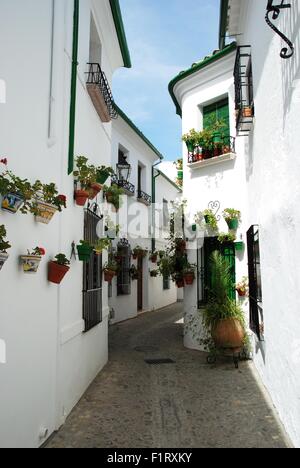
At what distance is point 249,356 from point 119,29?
6849mm

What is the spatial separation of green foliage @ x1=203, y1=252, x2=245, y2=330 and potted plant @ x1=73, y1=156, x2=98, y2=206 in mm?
3183

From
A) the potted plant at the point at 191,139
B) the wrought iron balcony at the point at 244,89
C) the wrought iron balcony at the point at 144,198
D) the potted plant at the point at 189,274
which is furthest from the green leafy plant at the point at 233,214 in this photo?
the wrought iron balcony at the point at 144,198

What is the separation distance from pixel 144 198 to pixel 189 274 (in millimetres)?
6500

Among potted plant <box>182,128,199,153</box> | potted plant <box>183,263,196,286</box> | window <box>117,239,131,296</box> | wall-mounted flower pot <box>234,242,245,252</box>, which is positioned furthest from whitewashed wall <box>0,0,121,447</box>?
window <box>117,239,131,296</box>

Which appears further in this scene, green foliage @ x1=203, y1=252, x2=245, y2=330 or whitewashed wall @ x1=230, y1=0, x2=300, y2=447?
green foliage @ x1=203, y1=252, x2=245, y2=330

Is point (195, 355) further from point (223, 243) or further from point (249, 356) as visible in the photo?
point (223, 243)

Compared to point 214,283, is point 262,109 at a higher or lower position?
higher

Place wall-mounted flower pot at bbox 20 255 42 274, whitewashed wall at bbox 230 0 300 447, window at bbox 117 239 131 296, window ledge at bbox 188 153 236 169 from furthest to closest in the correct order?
window at bbox 117 239 131 296
window ledge at bbox 188 153 236 169
whitewashed wall at bbox 230 0 300 447
wall-mounted flower pot at bbox 20 255 42 274

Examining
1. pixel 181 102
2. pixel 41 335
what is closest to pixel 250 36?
pixel 181 102

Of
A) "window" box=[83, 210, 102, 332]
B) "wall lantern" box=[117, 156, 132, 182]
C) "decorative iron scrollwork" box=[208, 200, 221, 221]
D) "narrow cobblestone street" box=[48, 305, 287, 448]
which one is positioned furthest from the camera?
"wall lantern" box=[117, 156, 132, 182]

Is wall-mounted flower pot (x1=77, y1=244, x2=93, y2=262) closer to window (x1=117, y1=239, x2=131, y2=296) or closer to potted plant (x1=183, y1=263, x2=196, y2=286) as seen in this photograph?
potted plant (x1=183, y1=263, x2=196, y2=286)

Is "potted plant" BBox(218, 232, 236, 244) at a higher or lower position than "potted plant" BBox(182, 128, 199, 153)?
lower

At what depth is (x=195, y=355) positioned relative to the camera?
7695mm

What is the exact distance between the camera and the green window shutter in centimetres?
826
